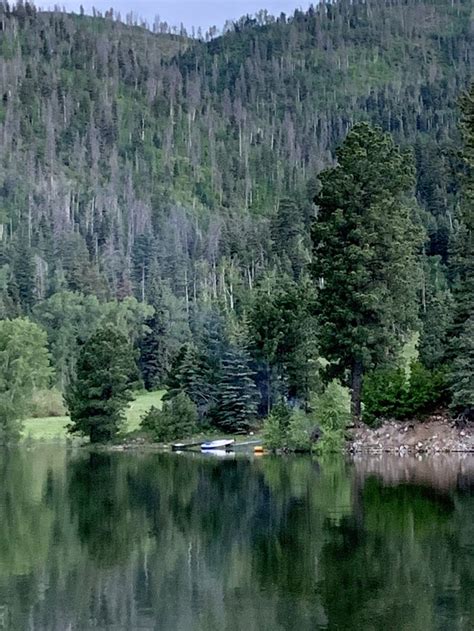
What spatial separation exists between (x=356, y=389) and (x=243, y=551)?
38.1 metres

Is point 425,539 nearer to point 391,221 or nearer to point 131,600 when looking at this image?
point 131,600

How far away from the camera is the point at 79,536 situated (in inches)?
1267

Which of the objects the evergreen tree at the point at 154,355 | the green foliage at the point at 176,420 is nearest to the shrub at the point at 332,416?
the green foliage at the point at 176,420

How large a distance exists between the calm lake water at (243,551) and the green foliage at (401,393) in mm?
11124

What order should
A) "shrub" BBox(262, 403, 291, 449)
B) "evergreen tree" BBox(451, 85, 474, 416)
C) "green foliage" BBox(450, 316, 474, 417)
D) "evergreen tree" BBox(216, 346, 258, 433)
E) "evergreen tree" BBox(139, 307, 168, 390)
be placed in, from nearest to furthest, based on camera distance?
1. "green foliage" BBox(450, 316, 474, 417)
2. "evergreen tree" BBox(451, 85, 474, 416)
3. "shrub" BBox(262, 403, 291, 449)
4. "evergreen tree" BBox(216, 346, 258, 433)
5. "evergreen tree" BBox(139, 307, 168, 390)

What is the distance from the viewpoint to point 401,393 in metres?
62.1

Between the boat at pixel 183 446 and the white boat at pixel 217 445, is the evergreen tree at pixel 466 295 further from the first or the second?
the boat at pixel 183 446

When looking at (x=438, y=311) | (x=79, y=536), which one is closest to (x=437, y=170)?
(x=438, y=311)

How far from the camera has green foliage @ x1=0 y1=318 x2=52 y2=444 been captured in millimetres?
86750

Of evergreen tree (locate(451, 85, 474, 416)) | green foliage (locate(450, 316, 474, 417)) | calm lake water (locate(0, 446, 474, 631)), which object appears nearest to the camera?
calm lake water (locate(0, 446, 474, 631))

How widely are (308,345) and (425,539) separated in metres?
45.6

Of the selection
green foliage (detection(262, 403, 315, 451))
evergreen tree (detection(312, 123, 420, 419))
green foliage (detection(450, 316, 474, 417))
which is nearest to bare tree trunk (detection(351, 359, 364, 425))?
evergreen tree (detection(312, 123, 420, 419))

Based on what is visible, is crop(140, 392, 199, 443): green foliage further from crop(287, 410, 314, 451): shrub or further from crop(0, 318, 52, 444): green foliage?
crop(0, 318, 52, 444): green foliage

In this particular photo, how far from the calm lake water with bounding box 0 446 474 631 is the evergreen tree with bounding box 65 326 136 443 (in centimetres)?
2770
